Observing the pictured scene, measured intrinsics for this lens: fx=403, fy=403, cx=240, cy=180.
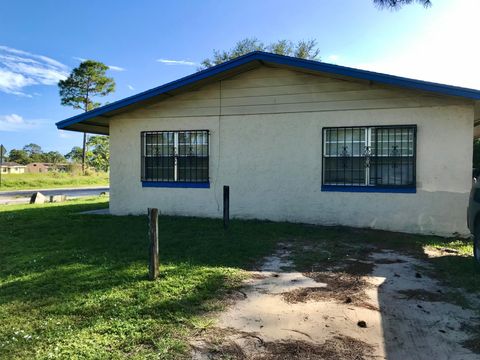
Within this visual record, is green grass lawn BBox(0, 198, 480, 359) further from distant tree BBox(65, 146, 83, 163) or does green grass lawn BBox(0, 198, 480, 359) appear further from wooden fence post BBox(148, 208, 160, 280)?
distant tree BBox(65, 146, 83, 163)

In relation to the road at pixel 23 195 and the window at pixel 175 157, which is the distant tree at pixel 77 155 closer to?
the road at pixel 23 195

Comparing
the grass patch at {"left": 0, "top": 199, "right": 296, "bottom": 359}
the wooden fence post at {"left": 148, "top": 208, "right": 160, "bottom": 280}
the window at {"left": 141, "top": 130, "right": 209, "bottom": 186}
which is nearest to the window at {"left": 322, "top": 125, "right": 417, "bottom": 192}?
the grass patch at {"left": 0, "top": 199, "right": 296, "bottom": 359}

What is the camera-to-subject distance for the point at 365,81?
8.91m

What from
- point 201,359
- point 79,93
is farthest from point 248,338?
point 79,93

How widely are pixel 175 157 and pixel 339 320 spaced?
755 cm

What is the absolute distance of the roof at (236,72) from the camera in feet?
26.3

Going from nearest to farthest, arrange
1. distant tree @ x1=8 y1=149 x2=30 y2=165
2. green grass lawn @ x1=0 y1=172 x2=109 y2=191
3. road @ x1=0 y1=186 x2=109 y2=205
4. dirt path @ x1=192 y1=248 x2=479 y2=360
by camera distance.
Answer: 1. dirt path @ x1=192 y1=248 x2=479 y2=360
2. road @ x1=0 y1=186 x2=109 y2=205
3. green grass lawn @ x1=0 y1=172 x2=109 y2=191
4. distant tree @ x1=8 y1=149 x2=30 y2=165

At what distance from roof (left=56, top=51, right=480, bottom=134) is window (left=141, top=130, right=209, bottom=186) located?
1046mm

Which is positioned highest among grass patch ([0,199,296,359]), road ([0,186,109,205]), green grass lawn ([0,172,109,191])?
green grass lawn ([0,172,109,191])

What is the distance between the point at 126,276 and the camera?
516cm

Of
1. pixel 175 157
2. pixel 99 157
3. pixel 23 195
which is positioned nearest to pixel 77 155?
pixel 99 157

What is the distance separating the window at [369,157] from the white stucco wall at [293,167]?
17 cm

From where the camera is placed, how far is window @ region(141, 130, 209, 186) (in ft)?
34.5

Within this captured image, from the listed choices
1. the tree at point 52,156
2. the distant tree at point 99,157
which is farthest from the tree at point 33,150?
the distant tree at point 99,157
